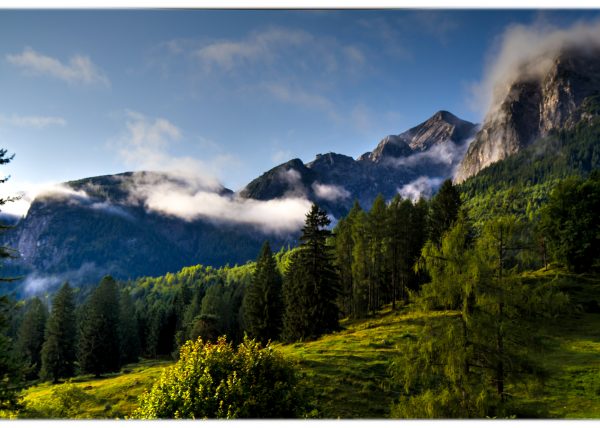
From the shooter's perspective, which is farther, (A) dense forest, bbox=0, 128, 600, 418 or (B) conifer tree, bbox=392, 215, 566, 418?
(B) conifer tree, bbox=392, 215, 566, 418

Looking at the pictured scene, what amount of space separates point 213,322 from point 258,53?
148 ft

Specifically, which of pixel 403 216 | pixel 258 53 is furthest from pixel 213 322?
pixel 258 53

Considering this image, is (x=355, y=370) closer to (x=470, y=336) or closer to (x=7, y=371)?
(x=470, y=336)

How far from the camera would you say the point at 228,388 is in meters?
10.8

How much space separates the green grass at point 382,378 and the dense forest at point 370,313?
1.11 m

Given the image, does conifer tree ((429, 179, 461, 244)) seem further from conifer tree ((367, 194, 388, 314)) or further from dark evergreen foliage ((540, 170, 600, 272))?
dark evergreen foliage ((540, 170, 600, 272))

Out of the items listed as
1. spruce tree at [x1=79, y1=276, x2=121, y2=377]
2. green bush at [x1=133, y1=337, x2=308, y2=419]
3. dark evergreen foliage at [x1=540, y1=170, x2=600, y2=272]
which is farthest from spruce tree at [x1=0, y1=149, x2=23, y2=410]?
spruce tree at [x1=79, y1=276, x2=121, y2=377]

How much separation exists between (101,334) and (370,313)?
127 feet

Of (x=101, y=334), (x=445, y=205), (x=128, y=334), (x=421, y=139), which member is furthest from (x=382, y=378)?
(x=128, y=334)

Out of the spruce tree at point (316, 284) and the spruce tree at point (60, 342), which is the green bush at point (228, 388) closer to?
the spruce tree at point (316, 284)

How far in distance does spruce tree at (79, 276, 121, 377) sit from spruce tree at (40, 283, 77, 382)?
1646 millimetres

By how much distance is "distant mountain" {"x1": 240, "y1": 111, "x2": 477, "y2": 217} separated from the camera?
25408 millimetres

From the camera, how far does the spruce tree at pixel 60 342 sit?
54.6 meters

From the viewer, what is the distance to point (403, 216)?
171 feet
